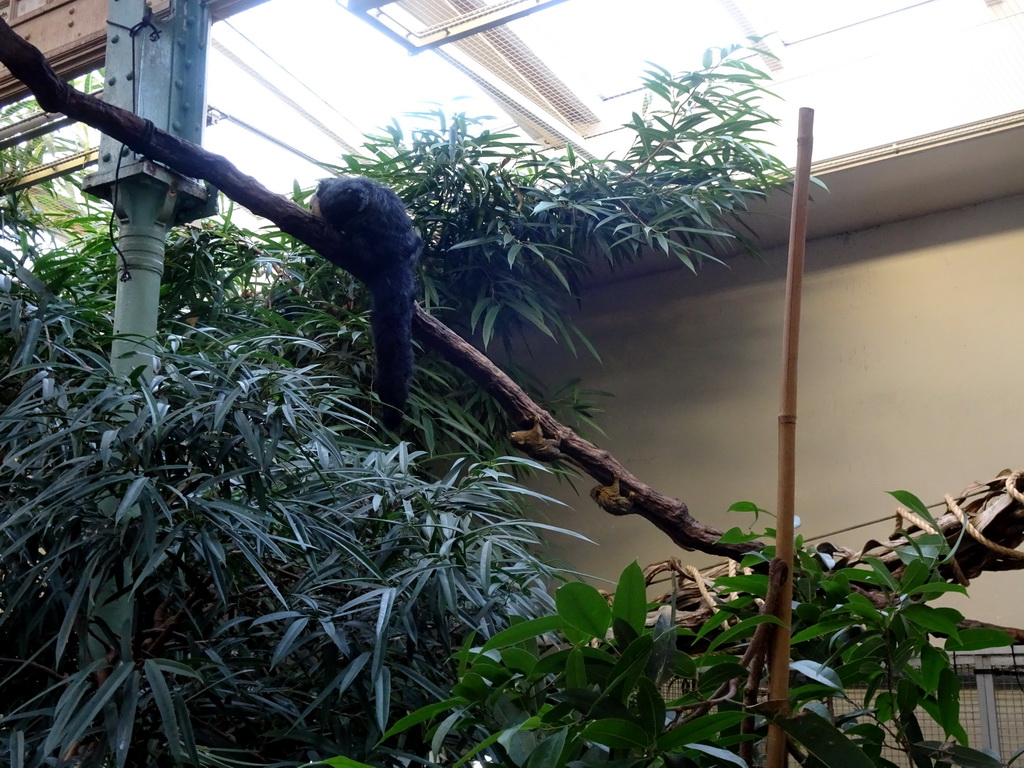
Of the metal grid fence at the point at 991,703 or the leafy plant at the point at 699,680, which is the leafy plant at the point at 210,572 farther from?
the metal grid fence at the point at 991,703

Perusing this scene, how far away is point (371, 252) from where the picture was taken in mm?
1913

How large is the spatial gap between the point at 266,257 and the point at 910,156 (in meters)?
1.87

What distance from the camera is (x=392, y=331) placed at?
1870 mm

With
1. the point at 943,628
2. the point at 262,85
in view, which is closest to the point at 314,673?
the point at 943,628

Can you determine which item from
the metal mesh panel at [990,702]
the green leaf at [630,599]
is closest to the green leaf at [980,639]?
the green leaf at [630,599]

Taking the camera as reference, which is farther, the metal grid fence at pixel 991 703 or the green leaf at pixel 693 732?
the metal grid fence at pixel 991 703

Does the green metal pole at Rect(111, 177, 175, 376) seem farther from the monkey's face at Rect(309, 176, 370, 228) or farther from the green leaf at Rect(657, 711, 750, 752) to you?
the green leaf at Rect(657, 711, 750, 752)

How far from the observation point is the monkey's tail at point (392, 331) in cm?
187

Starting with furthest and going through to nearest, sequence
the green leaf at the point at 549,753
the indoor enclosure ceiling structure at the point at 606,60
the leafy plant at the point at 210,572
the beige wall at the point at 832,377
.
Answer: the beige wall at the point at 832,377, the indoor enclosure ceiling structure at the point at 606,60, the leafy plant at the point at 210,572, the green leaf at the point at 549,753

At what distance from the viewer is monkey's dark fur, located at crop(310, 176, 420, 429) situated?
1880 millimetres

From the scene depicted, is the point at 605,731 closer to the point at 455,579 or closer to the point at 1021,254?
the point at 455,579

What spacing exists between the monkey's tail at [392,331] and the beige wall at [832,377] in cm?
146

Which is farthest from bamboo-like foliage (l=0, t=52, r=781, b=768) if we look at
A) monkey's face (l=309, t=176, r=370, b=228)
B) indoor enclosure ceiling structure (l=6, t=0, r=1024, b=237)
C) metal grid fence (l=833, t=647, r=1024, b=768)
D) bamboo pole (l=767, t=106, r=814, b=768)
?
indoor enclosure ceiling structure (l=6, t=0, r=1024, b=237)

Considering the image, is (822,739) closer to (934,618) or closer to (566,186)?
(934,618)
